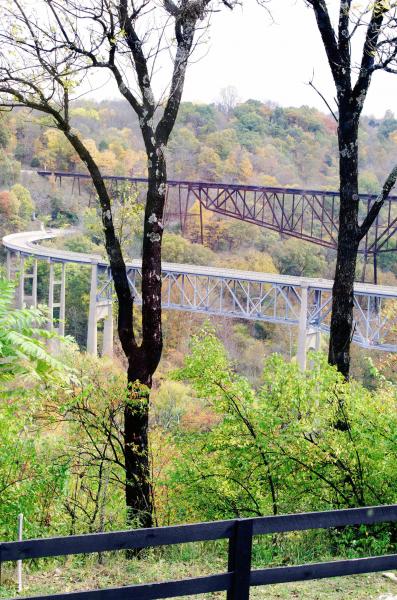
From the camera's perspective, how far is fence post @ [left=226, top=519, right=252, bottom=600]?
4102mm

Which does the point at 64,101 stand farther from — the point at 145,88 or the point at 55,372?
the point at 55,372

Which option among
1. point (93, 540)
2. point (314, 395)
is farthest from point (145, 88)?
point (93, 540)

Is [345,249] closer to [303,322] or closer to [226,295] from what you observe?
[303,322]

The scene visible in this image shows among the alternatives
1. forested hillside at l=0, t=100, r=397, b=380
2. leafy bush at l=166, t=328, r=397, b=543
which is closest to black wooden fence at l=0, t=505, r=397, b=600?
leafy bush at l=166, t=328, r=397, b=543

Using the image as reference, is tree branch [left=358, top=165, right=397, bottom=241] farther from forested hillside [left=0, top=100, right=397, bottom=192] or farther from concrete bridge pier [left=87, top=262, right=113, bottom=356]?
forested hillside [left=0, top=100, right=397, bottom=192]

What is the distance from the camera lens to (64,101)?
8.21 m

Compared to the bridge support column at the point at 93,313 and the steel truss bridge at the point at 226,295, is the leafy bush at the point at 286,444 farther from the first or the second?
the bridge support column at the point at 93,313

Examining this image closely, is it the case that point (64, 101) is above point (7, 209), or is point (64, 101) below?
above

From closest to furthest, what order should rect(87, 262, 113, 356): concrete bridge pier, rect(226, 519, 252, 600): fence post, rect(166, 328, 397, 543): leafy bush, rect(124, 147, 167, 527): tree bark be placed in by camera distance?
rect(226, 519, 252, 600): fence post → rect(166, 328, 397, 543): leafy bush → rect(124, 147, 167, 527): tree bark → rect(87, 262, 113, 356): concrete bridge pier

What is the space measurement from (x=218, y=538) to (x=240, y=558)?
0.66 ft

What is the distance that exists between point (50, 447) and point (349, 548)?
3531 millimetres

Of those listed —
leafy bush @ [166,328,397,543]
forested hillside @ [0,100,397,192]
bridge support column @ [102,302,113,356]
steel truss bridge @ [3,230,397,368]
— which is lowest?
bridge support column @ [102,302,113,356]

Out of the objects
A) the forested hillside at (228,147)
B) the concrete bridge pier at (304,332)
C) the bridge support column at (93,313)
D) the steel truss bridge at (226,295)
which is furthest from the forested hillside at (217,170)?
the concrete bridge pier at (304,332)

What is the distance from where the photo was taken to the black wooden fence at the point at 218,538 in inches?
149
